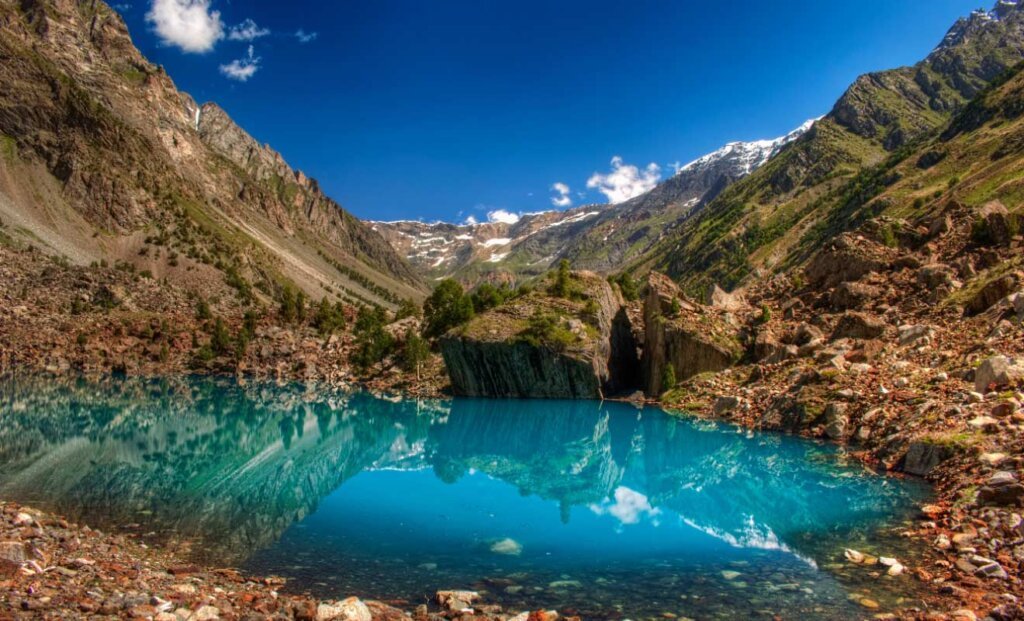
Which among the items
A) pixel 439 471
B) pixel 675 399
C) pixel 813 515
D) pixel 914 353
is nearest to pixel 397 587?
pixel 813 515

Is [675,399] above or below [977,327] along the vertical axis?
below

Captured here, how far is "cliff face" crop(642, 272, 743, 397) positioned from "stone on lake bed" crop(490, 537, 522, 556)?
1770 inches

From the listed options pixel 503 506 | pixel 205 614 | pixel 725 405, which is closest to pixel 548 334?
pixel 725 405

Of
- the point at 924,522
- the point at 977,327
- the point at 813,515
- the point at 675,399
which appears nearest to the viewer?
the point at 924,522

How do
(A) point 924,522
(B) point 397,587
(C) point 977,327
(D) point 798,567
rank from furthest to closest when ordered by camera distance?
(C) point 977,327 → (A) point 924,522 → (D) point 798,567 → (B) point 397,587

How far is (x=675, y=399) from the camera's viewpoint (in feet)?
189

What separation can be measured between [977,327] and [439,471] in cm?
3464

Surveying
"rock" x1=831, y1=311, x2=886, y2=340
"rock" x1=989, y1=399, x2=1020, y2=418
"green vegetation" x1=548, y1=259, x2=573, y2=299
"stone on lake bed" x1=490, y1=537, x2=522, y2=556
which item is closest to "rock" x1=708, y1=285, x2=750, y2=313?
"rock" x1=831, y1=311, x2=886, y2=340

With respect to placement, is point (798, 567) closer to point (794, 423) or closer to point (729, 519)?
point (729, 519)

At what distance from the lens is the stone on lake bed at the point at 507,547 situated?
57.7ft

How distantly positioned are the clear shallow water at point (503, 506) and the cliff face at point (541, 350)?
736 inches

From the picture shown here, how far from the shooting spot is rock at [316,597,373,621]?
1120cm

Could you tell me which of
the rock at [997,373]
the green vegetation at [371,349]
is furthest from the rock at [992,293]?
the green vegetation at [371,349]

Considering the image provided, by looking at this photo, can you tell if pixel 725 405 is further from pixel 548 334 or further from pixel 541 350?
pixel 541 350
